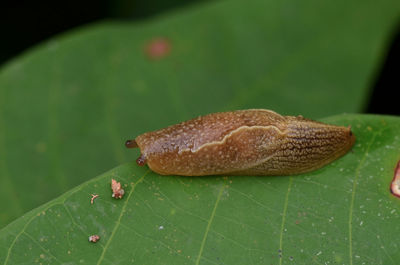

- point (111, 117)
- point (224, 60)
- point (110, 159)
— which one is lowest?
point (110, 159)

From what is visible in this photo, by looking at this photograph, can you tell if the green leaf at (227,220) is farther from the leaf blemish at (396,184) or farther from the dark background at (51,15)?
the dark background at (51,15)

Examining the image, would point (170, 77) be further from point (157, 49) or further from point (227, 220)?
point (227, 220)

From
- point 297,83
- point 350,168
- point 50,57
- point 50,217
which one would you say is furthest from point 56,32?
point 350,168

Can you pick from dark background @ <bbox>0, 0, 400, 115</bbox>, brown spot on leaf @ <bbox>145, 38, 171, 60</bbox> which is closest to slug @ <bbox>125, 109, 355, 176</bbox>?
brown spot on leaf @ <bbox>145, 38, 171, 60</bbox>

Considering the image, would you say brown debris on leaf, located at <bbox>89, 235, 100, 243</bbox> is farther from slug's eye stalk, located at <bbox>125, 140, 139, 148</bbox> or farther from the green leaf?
slug's eye stalk, located at <bbox>125, 140, 139, 148</bbox>

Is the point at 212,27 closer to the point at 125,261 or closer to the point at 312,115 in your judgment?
the point at 312,115

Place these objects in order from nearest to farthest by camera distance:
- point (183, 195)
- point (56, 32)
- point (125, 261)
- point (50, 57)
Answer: point (125, 261), point (183, 195), point (50, 57), point (56, 32)

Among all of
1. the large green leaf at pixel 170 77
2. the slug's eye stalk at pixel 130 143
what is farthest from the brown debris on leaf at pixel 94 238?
the large green leaf at pixel 170 77

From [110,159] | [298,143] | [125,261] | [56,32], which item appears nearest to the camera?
[125,261]
